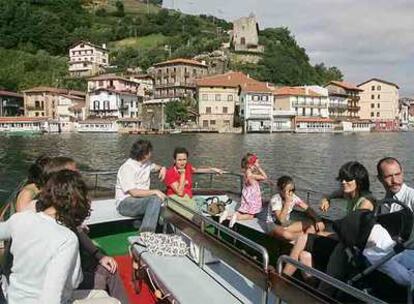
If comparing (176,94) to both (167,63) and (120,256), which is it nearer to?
(167,63)

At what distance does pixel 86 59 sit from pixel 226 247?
14339cm

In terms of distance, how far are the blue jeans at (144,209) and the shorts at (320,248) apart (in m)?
2.30

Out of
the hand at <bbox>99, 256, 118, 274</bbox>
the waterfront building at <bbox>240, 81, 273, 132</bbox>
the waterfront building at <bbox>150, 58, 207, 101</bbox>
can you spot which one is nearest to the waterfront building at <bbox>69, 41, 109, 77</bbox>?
the waterfront building at <bbox>150, 58, 207, 101</bbox>

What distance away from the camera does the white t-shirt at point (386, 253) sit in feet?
11.2

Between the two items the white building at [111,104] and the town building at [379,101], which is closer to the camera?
the white building at [111,104]

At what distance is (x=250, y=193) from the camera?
7.30 m

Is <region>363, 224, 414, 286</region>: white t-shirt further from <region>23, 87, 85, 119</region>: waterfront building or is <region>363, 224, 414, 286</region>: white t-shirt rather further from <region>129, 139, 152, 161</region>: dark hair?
<region>23, 87, 85, 119</region>: waterfront building

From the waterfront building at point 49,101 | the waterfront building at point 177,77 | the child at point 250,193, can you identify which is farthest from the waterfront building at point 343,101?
the child at point 250,193

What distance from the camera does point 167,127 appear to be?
108312 millimetres

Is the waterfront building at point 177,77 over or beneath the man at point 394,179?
over

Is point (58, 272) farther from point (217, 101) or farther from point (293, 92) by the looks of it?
point (293, 92)

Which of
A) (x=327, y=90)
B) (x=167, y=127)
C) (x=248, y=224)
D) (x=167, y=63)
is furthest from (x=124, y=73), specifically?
(x=248, y=224)

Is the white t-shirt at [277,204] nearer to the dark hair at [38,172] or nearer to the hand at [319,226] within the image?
the hand at [319,226]

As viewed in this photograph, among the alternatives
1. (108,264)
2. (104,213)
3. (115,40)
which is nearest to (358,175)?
(108,264)
